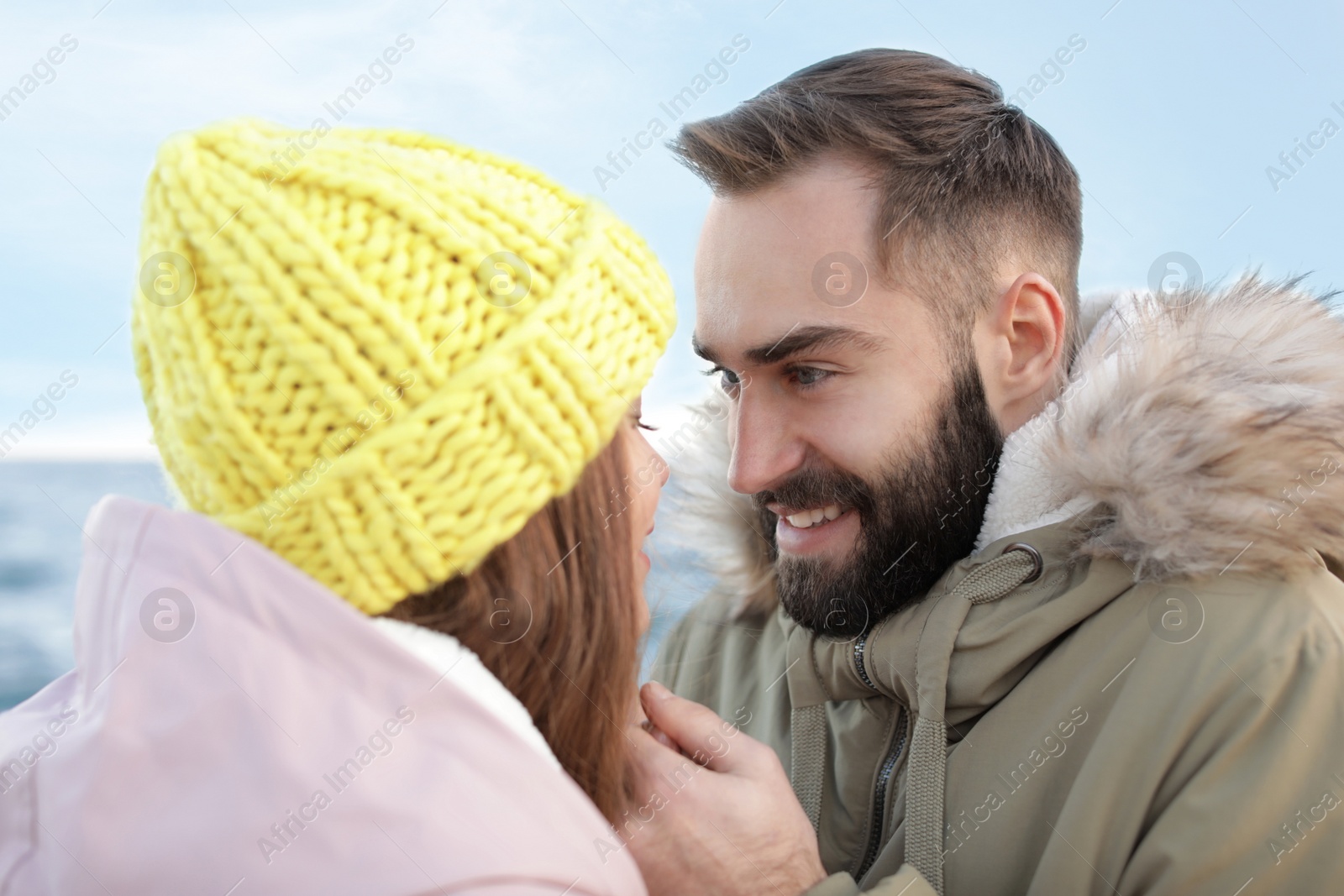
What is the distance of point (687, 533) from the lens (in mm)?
2244

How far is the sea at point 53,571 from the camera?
170 cm

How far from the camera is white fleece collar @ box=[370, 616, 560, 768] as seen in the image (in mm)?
990

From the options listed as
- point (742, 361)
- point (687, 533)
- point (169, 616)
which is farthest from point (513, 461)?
point (687, 533)

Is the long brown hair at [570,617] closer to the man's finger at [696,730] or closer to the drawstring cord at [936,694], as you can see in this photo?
the man's finger at [696,730]

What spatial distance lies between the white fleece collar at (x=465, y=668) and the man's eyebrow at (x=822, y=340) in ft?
3.19

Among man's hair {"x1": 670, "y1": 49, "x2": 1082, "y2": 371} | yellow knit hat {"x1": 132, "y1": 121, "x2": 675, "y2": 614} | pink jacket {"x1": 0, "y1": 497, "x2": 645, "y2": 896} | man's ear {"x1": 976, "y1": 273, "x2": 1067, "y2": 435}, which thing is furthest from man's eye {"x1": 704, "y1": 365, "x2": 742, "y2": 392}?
pink jacket {"x1": 0, "y1": 497, "x2": 645, "y2": 896}

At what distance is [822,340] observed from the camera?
177cm

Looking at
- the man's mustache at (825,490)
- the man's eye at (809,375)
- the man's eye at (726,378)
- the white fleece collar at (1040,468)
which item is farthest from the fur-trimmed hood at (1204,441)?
the man's eye at (726,378)

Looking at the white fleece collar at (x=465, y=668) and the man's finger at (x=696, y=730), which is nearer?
the white fleece collar at (x=465, y=668)

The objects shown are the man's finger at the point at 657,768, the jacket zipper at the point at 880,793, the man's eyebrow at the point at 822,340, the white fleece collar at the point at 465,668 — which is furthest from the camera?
Answer: the man's eyebrow at the point at 822,340

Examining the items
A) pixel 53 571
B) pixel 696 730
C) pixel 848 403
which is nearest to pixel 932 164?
pixel 848 403

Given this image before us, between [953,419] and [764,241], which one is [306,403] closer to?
[764,241]

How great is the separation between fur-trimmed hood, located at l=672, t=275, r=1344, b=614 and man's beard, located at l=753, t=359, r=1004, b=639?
0.45 feet

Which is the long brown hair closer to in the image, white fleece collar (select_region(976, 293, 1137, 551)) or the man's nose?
the man's nose
